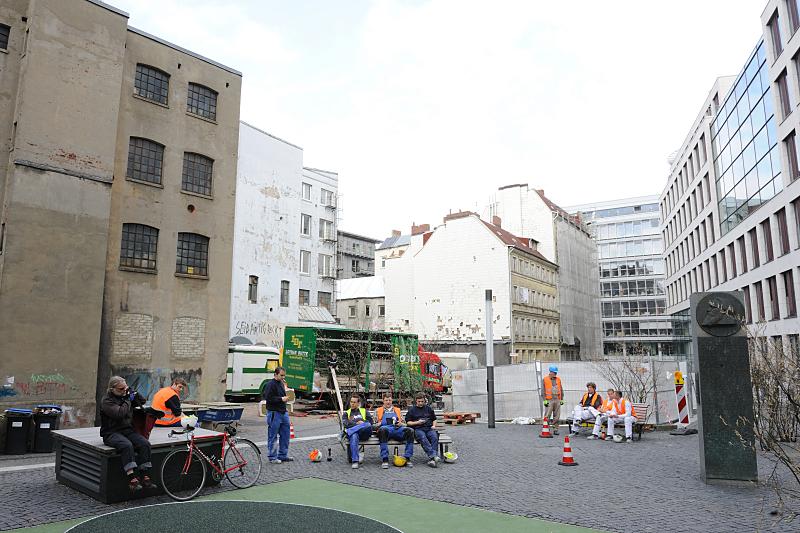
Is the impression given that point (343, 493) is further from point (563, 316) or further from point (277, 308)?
point (563, 316)

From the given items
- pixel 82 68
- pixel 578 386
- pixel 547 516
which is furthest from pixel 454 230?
pixel 547 516

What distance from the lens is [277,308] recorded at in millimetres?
42906

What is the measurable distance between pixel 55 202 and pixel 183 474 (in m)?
11.5

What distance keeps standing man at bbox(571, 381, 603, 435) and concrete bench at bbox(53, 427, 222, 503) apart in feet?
37.3

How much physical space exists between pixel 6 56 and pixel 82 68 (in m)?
1.96

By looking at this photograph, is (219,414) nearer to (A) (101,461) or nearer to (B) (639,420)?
(A) (101,461)

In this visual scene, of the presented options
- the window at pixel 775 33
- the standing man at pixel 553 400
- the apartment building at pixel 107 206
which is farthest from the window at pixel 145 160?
the window at pixel 775 33

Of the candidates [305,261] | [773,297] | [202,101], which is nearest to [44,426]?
[202,101]

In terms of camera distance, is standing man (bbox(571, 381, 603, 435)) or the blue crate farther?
standing man (bbox(571, 381, 603, 435))

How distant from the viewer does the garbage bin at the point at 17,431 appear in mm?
14055

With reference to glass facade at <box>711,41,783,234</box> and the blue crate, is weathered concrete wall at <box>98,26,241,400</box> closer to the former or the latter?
the blue crate

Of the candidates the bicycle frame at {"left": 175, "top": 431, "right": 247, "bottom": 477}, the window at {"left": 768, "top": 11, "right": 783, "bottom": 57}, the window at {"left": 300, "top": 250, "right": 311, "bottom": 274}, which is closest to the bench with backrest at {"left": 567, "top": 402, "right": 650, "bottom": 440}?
the bicycle frame at {"left": 175, "top": 431, "right": 247, "bottom": 477}

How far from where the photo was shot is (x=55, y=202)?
17.2m

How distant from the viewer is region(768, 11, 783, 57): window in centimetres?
2955
